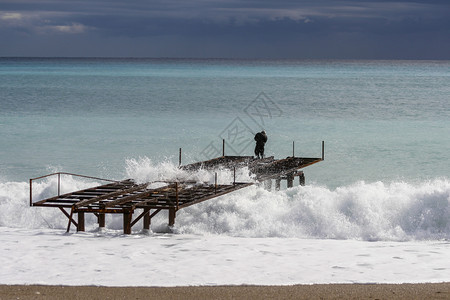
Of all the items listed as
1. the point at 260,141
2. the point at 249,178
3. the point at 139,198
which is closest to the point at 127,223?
the point at 139,198

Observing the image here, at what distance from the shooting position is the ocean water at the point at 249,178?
50.9 feet

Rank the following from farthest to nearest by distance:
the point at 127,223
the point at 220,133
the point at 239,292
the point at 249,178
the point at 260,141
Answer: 1. the point at 220,133
2. the point at 260,141
3. the point at 249,178
4. the point at 127,223
5. the point at 239,292

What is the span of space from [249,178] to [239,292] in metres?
8.84

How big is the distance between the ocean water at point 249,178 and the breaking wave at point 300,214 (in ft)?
0.14

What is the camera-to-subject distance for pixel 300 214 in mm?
19875

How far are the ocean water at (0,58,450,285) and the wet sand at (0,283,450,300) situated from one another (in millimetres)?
476

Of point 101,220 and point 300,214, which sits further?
point 300,214

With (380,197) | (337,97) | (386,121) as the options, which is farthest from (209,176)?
(337,97)

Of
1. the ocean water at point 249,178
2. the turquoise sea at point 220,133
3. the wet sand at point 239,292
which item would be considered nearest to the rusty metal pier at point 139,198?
the ocean water at point 249,178

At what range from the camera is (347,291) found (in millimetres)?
12312

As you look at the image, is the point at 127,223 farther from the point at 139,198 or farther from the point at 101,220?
the point at 139,198

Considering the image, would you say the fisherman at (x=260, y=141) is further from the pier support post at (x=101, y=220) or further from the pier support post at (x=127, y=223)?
the pier support post at (x=127, y=223)

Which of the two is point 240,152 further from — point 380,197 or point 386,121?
point 386,121

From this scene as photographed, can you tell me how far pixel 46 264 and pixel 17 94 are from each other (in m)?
68.2
